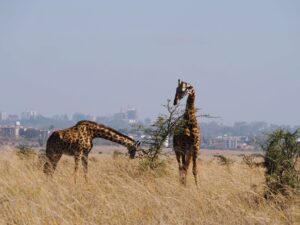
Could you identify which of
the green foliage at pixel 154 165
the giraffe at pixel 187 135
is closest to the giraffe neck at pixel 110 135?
the green foliage at pixel 154 165

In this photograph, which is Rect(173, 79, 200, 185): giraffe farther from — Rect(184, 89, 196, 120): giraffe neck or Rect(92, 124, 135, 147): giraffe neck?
Rect(92, 124, 135, 147): giraffe neck

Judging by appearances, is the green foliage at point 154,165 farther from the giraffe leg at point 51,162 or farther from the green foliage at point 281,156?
the green foliage at point 281,156

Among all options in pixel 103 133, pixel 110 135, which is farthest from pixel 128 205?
pixel 110 135

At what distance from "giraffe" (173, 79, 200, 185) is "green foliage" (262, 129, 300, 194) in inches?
45.8

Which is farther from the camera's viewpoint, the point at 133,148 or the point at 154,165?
the point at 133,148

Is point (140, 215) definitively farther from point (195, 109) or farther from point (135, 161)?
point (135, 161)

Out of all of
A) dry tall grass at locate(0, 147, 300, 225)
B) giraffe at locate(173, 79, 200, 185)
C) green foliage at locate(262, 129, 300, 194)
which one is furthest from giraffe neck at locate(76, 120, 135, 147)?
green foliage at locate(262, 129, 300, 194)

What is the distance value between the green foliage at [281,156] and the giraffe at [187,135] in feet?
3.81

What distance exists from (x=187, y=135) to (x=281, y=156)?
160 cm

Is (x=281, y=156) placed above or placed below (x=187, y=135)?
below

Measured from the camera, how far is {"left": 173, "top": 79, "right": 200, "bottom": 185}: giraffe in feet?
36.4

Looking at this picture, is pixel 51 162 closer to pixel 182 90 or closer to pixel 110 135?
pixel 110 135

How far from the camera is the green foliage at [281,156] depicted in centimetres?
1007

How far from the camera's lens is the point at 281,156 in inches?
420
